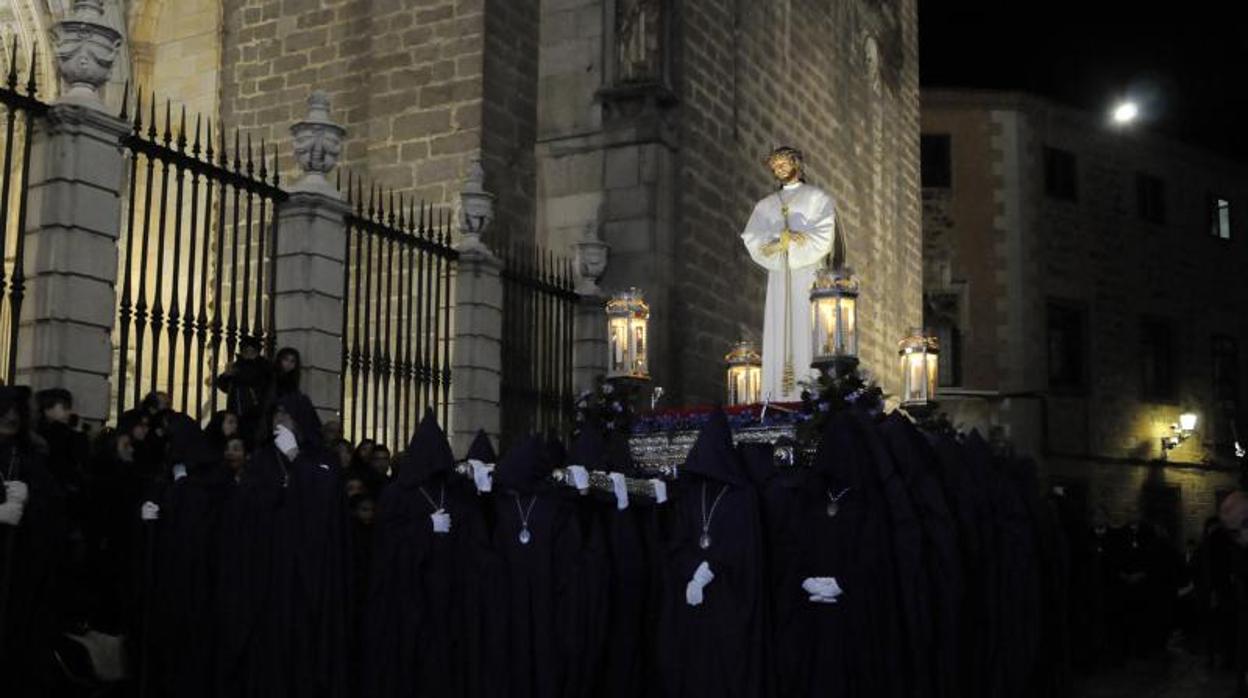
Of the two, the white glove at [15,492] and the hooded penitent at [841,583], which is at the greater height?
the white glove at [15,492]

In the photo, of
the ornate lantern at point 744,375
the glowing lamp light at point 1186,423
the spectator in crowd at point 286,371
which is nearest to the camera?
the spectator in crowd at point 286,371

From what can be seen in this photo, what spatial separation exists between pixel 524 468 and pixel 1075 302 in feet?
73.2

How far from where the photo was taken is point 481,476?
850cm

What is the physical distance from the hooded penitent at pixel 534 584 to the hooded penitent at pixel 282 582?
93 cm

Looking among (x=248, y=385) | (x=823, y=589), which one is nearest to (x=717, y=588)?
(x=823, y=589)

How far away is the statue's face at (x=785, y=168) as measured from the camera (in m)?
12.6

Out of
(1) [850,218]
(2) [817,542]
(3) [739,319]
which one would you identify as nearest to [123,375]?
(2) [817,542]

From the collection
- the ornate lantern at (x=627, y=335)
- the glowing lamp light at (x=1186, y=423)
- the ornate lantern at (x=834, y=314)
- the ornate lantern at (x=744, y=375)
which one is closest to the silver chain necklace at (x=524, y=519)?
the ornate lantern at (x=834, y=314)

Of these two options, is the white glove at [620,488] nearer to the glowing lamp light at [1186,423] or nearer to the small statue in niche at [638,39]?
the small statue in niche at [638,39]

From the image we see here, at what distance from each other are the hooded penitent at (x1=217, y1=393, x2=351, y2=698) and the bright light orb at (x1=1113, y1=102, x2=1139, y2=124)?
23939mm

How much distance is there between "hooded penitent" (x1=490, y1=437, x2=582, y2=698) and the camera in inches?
332

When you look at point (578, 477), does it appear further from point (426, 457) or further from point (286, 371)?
point (286, 371)

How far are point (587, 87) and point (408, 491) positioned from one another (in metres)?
9.38

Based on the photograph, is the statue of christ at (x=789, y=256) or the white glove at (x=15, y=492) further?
the statue of christ at (x=789, y=256)
